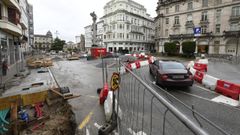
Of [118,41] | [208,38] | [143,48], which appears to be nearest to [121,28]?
[118,41]

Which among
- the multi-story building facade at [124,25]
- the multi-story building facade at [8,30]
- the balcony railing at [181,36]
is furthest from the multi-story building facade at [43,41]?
the multi-story building facade at [8,30]

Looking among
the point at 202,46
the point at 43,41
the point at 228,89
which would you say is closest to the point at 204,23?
the point at 202,46

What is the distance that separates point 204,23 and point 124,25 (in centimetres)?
2829

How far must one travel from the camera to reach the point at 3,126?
4500 millimetres

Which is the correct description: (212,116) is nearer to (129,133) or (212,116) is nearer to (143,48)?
(129,133)

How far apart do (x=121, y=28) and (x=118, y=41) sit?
16.9ft

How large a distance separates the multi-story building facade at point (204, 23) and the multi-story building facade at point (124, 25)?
43.9 feet

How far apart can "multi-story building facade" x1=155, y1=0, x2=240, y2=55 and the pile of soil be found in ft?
121

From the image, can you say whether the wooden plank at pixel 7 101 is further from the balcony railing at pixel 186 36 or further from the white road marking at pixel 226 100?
the balcony railing at pixel 186 36

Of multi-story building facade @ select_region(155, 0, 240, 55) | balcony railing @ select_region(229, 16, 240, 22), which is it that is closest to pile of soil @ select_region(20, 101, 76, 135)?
multi-story building facade @ select_region(155, 0, 240, 55)

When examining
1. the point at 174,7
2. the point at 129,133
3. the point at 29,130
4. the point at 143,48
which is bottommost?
the point at 29,130

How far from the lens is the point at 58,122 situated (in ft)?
16.1

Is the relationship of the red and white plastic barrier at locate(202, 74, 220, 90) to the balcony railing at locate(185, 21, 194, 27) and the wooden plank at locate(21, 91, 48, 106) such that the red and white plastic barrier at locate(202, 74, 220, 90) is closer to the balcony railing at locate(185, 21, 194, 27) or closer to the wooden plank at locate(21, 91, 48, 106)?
the wooden plank at locate(21, 91, 48, 106)

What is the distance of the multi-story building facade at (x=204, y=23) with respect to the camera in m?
35.4
